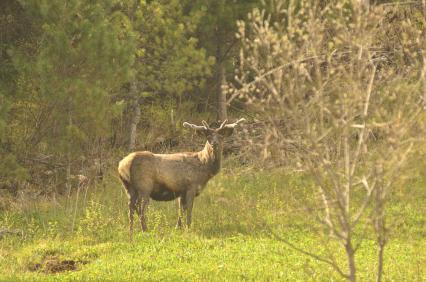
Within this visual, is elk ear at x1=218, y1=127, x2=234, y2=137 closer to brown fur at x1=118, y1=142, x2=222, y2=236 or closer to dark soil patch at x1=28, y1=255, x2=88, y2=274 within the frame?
brown fur at x1=118, y1=142, x2=222, y2=236

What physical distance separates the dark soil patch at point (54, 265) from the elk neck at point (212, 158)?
4.06 meters

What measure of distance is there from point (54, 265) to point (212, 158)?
4.57 metres

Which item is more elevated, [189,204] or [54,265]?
[189,204]

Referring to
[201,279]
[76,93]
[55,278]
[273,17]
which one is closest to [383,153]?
[201,279]

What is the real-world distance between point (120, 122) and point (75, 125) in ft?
22.3

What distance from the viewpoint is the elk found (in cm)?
1517

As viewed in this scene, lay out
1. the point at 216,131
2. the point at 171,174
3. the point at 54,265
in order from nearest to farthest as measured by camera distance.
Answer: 1. the point at 54,265
2. the point at 171,174
3. the point at 216,131

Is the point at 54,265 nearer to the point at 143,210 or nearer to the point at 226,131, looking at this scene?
the point at 143,210

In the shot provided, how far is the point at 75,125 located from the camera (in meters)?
18.3

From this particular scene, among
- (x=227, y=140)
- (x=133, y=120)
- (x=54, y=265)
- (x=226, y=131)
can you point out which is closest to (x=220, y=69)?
(x=227, y=140)

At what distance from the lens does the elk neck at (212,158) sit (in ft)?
52.0

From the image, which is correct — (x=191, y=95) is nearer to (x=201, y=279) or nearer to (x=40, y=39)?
(x=40, y=39)

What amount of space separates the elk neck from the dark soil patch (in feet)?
13.3

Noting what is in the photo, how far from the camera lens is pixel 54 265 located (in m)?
12.8
